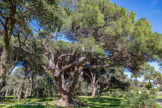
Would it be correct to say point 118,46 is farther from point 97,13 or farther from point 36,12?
point 36,12

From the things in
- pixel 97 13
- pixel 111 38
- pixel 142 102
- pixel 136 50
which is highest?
pixel 97 13

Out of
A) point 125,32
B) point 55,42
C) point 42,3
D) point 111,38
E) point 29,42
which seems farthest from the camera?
point 55,42

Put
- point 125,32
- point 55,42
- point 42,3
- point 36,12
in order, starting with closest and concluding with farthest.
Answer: point 42,3, point 36,12, point 125,32, point 55,42

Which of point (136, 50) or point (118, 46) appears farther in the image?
point (118, 46)

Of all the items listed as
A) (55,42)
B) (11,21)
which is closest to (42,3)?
(11,21)

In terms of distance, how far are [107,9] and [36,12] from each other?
15.1 ft

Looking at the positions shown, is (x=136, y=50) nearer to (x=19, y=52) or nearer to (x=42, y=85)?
(x=19, y=52)

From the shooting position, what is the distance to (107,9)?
7750 millimetres

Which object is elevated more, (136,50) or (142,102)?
(136,50)

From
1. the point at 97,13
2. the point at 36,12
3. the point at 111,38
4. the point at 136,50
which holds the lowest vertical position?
the point at 136,50

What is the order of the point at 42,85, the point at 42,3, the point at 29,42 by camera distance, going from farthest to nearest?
the point at 42,85, the point at 29,42, the point at 42,3

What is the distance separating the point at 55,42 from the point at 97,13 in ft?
18.7

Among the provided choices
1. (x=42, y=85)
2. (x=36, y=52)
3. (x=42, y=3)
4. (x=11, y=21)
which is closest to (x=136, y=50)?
(x=42, y=3)

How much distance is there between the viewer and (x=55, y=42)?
11109 millimetres
